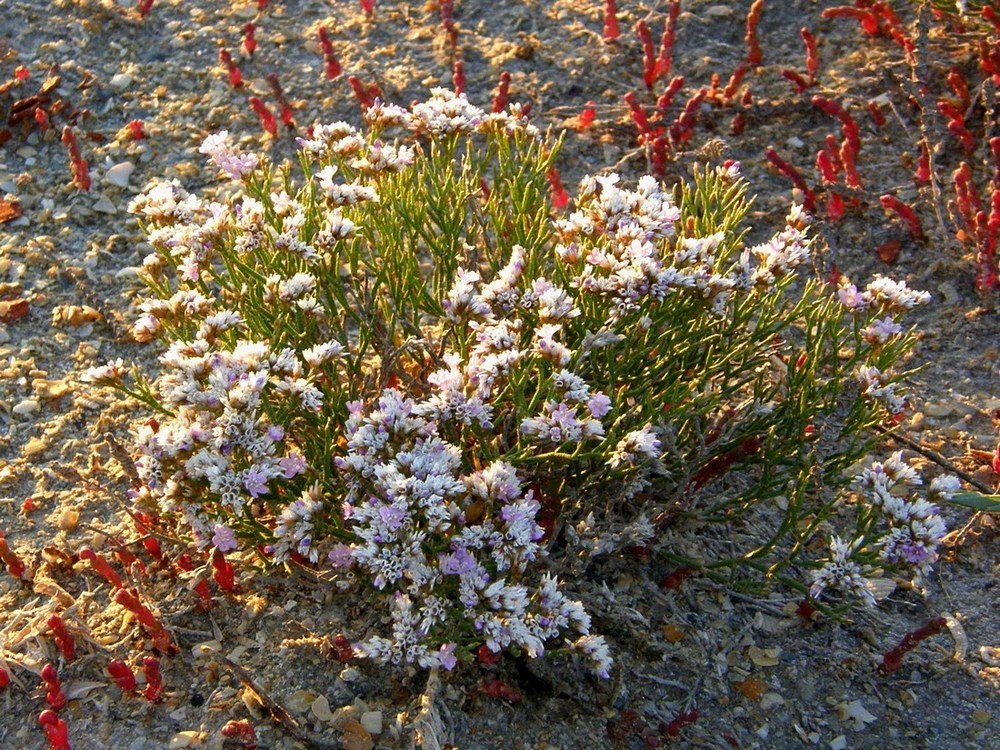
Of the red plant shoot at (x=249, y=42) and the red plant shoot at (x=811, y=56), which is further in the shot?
the red plant shoot at (x=249, y=42)

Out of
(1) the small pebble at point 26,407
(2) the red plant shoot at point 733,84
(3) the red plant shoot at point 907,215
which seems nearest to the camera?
(1) the small pebble at point 26,407

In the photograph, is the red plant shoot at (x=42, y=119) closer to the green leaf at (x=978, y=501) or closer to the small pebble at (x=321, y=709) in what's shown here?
the small pebble at (x=321, y=709)

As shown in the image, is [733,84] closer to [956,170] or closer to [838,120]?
[838,120]

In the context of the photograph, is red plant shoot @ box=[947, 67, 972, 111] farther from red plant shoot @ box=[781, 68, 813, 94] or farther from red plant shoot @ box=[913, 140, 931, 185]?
red plant shoot @ box=[781, 68, 813, 94]

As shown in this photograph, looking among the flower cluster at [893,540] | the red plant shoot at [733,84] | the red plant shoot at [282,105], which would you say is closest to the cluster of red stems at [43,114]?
the red plant shoot at [282,105]

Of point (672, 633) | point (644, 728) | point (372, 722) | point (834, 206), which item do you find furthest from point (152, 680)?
point (834, 206)

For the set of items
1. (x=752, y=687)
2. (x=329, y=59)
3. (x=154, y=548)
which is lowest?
(x=752, y=687)
